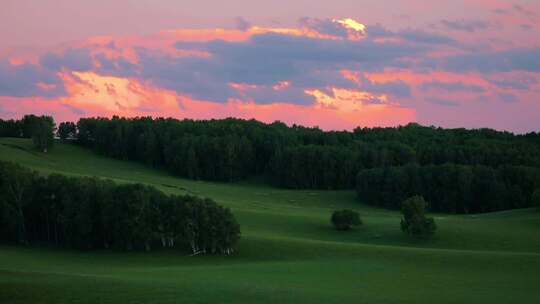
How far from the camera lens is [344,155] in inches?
5281

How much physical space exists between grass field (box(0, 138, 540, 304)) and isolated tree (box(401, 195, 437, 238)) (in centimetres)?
104

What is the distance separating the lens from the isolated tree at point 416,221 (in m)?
68.2

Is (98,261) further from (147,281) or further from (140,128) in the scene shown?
(140,128)

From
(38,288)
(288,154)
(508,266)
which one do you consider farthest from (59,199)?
(288,154)

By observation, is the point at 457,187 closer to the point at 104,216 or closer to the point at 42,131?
the point at 104,216

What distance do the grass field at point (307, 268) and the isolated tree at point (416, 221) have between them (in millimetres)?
1042

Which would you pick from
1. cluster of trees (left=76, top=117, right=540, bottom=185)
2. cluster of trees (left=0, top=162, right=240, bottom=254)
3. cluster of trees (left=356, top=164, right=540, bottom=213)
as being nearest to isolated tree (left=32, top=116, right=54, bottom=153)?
cluster of trees (left=76, top=117, right=540, bottom=185)

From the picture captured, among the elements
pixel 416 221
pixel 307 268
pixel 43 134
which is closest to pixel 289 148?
pixel 43 134

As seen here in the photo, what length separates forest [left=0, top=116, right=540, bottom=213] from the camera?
109188 millimetres

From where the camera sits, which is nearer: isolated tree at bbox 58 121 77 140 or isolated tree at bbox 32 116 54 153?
isolated tree at bbox 32 116 54 153

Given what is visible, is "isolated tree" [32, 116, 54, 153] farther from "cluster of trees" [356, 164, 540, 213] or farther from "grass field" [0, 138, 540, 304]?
"grass field" [0, 138, 540, 304]

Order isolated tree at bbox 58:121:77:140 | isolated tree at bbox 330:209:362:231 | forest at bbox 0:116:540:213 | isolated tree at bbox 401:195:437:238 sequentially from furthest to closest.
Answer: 1. isolated tree at bbox 58:121:77:140
2. forest at bbox 0:116:540:213
3. isolated tree at bbox 330:209:362:231
4. isolated tree at bbox 401:195:437:238

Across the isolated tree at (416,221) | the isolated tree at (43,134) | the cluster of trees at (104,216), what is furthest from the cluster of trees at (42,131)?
the isolated tree at (416,221)

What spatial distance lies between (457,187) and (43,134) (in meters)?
74.9
